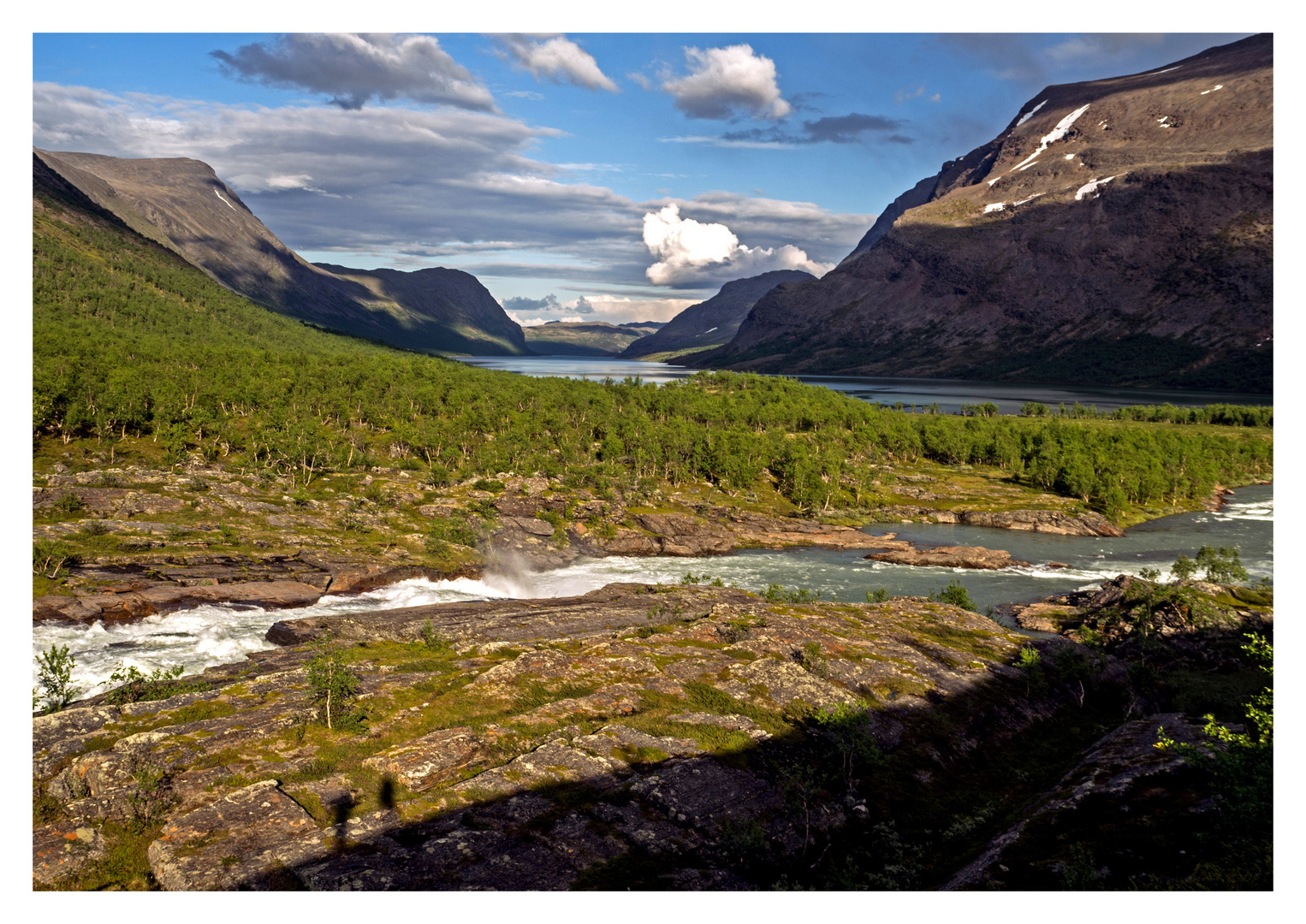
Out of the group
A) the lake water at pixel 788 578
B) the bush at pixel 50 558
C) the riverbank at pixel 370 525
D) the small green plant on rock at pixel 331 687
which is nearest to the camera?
the small green plant on rock at pixel 331 687

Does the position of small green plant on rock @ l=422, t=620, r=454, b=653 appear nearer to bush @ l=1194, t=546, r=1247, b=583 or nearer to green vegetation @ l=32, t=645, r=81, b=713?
green vegetation @ l=32, t=645, r=81, b=713

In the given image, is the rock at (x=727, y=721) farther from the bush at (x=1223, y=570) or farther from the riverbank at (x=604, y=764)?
the bush at (x=1223, y=570)

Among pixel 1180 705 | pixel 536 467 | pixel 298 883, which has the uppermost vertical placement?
pixel 536 467

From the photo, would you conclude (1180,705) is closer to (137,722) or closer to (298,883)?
(298,883)

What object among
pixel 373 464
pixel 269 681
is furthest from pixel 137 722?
pixel 373 464

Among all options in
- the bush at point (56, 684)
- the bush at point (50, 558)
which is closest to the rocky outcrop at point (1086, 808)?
the bush at point (56, 684)
